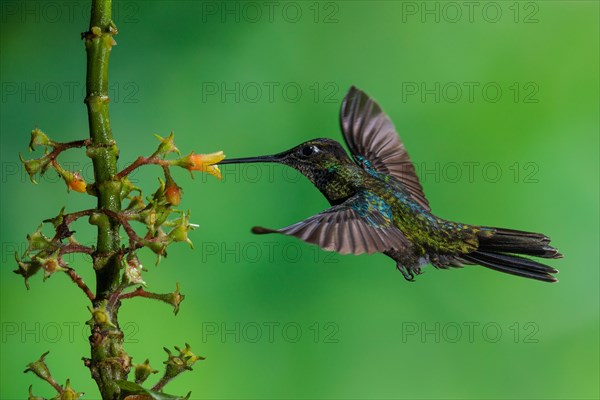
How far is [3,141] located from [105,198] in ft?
9.19

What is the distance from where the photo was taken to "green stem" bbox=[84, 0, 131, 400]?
3.82ft

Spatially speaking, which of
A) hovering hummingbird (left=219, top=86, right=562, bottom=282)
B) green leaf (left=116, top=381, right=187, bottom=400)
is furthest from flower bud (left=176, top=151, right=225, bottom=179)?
green leaf (left=116, top=381, right=187, bottom=400)

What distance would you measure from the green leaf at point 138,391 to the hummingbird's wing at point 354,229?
1.23 feet

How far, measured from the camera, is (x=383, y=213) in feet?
6.98

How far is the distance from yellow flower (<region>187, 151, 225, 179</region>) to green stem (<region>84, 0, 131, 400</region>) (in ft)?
0.55

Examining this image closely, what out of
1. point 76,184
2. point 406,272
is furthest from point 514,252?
point 76,184

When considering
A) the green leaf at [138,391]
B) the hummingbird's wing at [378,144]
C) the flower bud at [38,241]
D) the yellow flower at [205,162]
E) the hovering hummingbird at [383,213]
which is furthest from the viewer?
the hummingbird's wing at [378,144]

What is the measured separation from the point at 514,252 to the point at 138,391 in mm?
1237

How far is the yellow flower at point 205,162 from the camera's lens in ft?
4.35

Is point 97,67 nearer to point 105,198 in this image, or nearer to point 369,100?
point 105,198

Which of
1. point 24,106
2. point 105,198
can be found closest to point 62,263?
point 105,198

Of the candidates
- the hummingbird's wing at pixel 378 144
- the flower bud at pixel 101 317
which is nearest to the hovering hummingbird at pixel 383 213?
the hummingbird's wing at pixel 378 144

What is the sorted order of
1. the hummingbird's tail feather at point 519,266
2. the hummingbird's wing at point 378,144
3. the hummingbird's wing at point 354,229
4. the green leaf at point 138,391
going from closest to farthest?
the green leaf at point 138,391 < the hummingbird's wing at point 354,229 < the hummingbird's tail feather at point 519,266 < the hummingbird's wing at point 378,144

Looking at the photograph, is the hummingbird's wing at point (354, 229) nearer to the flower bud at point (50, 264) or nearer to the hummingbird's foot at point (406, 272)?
the hummingbird's foot at point (406, 272)
